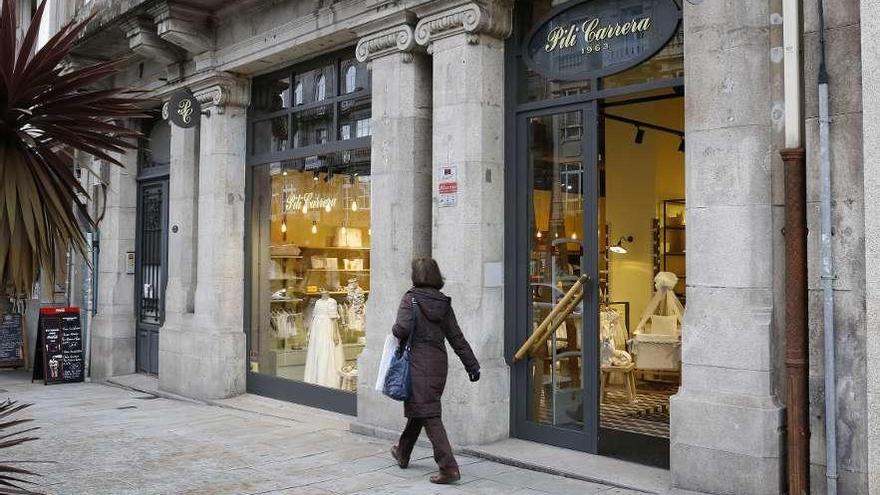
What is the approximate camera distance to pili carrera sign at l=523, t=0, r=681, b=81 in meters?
7.00

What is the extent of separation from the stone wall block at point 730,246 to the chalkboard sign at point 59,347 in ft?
34.3

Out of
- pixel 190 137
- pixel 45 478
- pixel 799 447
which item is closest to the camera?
pixel 799 447

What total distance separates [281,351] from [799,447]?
690 centimetres

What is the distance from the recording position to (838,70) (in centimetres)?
552

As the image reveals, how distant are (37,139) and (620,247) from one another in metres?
8.79

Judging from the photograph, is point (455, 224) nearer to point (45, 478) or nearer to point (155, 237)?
point (45, 478)

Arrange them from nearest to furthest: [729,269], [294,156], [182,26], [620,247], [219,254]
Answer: [729,269]
[294,156]
[182,26]
[219,254]
[620,247]

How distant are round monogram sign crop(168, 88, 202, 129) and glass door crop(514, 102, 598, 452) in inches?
202

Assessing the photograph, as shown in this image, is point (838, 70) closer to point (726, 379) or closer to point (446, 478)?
point (726, 379)

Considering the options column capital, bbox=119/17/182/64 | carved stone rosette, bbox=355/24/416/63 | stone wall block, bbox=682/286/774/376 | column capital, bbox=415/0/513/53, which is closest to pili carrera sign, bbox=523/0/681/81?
column capital, bbox=415/0/513/53

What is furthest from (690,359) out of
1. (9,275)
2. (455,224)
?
(9,275)

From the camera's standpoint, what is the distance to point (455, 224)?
26.0ft

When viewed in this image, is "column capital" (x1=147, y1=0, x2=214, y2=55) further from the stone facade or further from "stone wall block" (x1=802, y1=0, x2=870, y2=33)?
"stone wall block" (x1=802, y1=0, x2=870, y2=33)

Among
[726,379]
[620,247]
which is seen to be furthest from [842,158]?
[620,247]
